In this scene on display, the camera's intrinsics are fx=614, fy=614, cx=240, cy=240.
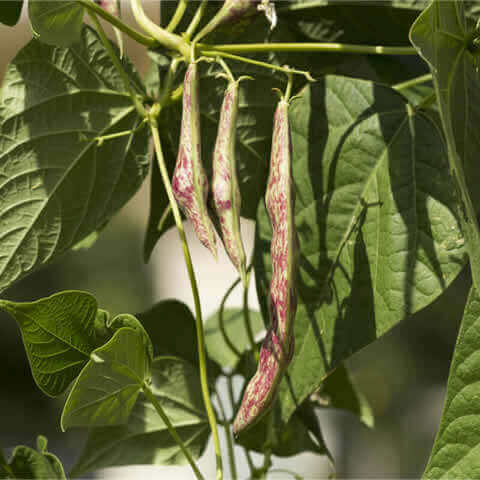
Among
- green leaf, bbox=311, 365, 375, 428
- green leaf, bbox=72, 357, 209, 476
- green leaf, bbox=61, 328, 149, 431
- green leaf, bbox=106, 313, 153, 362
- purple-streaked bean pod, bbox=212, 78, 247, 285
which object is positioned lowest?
green leaf, bbox=311, 365, 375, 428

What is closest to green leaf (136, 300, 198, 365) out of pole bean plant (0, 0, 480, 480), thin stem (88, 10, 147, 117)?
pole bean plant (0, 0, 480, 480)

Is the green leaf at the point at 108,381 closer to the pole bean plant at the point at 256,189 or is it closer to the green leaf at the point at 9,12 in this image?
the pole bean plant at the point at 256,189

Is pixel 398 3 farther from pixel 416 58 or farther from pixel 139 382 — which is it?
pixel 139 382

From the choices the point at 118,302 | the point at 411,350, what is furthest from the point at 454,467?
the point at 118,302

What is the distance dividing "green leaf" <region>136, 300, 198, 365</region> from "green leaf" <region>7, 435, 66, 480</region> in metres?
0.09

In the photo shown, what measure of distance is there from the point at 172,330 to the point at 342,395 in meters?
0.12

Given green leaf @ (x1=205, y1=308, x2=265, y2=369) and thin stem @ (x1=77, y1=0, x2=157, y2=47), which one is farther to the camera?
green leaf @ (x1=205, y1=308, x2=265, y2=369)

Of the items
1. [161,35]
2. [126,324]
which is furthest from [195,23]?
[126,324]

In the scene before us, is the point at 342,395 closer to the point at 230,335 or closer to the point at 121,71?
the point at 230,335

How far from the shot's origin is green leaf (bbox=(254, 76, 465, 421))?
23 centimetres

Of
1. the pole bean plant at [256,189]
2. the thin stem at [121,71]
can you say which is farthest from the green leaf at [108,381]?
the thin stem at [121,71]

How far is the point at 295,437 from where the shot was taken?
0.33 meters

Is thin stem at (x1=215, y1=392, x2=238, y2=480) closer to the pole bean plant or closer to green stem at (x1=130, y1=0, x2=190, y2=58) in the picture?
the pole bean plant

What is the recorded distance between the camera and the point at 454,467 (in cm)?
22
